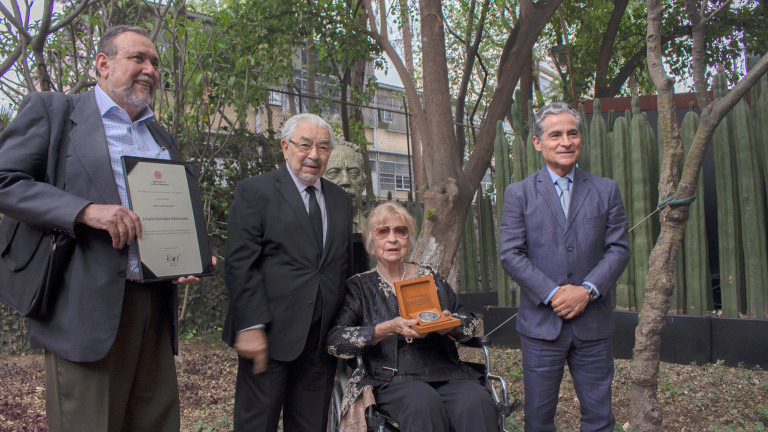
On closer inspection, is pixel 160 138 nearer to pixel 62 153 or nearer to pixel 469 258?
pixel 62 153

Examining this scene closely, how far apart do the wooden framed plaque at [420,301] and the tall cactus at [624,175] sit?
3.06 m

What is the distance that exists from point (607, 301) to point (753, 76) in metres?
1.51

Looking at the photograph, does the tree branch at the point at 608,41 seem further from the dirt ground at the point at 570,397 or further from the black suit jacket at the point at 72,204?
the black suit jacket at the point at 72,204

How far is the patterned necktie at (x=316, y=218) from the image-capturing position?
254cm

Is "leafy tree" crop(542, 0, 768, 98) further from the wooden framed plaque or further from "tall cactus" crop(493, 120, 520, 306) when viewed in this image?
the wooden framed plaque

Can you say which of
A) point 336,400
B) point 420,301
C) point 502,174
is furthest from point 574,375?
point 502,174

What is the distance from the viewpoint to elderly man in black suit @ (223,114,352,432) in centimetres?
238

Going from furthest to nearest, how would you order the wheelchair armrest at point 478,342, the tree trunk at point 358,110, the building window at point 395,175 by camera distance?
the building window at point 395,175 < the tree trunk at point 358,110 < the wheelchair armrest at point 478,342

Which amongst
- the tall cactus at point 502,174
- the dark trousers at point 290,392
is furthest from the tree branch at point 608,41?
the dark trousers at point 290,392

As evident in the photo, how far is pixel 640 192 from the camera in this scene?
4.73 meters

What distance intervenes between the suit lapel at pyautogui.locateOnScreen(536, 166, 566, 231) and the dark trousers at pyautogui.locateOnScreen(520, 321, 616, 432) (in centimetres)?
50

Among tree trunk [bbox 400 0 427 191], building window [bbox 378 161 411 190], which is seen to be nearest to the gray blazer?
tree trunk [bbox 400 0 427 191]

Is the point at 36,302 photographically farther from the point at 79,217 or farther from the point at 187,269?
the point at 187,269

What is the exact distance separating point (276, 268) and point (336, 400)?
2.29 ft
